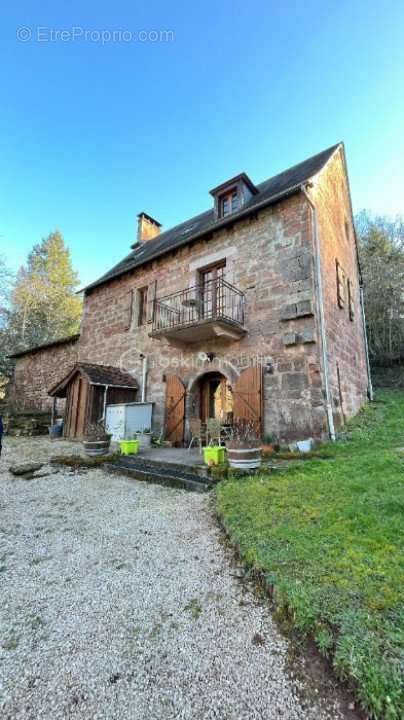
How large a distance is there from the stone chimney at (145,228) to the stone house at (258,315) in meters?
4.29

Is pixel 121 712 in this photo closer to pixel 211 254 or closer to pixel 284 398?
pixel 284 398

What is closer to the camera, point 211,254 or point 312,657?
point 312,657

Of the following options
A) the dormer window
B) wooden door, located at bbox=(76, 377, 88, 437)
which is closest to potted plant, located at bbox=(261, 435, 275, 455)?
wooden door, located at bbox=(76, 377, 88, 437)

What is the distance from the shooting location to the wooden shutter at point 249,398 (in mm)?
6508

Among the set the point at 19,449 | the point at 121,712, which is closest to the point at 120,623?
the point at 121,712

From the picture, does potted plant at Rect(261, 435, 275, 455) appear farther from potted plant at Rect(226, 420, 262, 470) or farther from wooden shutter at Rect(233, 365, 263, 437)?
potted plant at Rect(226, 420, 262, 470)

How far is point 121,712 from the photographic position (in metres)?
1.20

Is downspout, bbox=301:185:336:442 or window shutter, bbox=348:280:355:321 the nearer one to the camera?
downspout, bbox=301:185:336:442

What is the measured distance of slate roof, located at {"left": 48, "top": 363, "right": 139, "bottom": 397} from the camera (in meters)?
8.53

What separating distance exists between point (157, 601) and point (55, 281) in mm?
24632

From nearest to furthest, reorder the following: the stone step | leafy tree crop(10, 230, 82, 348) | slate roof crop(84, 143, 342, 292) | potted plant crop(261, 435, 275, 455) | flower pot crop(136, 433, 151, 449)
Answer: the stone step, potted plant crop(261, 435, 275, 455), slate roof crop(84, 143, 342, 292), flower pot crop(136, 433, 151, 449), leafy tree crop(10, 230, 82, 348)

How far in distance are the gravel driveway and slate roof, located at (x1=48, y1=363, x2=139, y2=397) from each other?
5.52 metres

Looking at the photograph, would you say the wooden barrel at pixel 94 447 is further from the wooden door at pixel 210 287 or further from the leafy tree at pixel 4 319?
the leafy tree at pixel 4 319

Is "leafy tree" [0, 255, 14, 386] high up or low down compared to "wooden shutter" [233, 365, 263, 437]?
up
